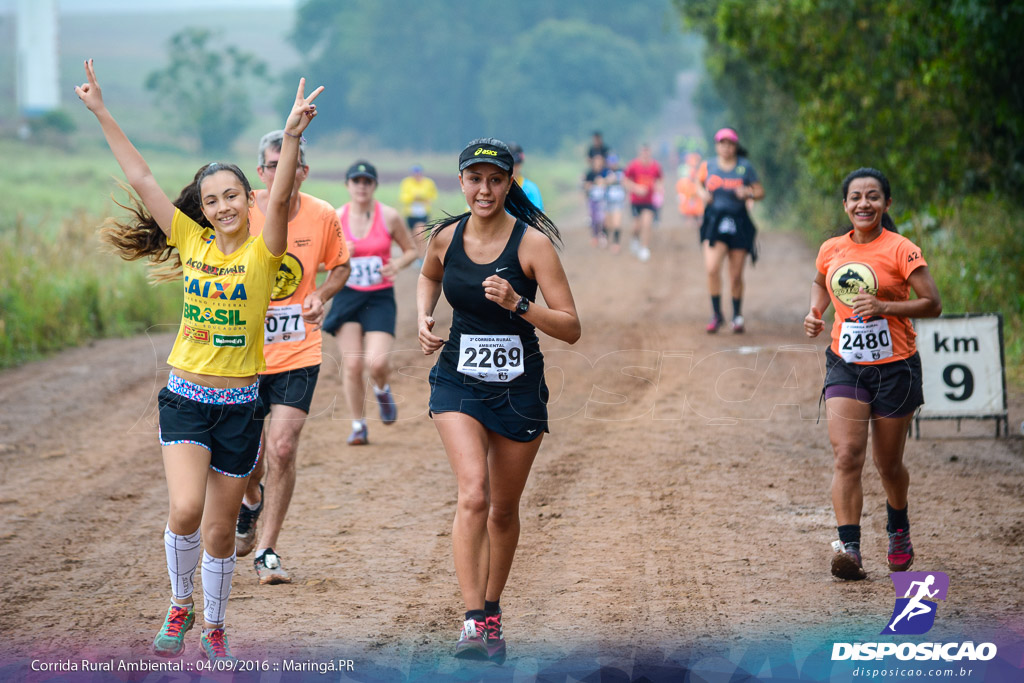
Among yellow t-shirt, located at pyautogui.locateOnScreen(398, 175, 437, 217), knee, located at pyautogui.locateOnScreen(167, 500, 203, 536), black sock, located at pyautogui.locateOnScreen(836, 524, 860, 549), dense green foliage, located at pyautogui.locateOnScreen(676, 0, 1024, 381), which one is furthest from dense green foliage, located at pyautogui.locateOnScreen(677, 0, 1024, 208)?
knee, located at pyautogui.locateOnScreen(167, 500, 203, 536)

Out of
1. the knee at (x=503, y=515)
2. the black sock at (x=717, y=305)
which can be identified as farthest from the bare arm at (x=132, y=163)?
the black sock at (x=717, y=305)

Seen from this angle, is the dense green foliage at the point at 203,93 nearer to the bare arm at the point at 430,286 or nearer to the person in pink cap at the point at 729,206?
the person in pink cap at the point at 729,206

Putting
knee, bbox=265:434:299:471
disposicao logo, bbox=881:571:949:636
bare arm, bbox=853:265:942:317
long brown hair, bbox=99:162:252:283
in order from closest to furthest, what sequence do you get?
long brown hair, bbox=99:162:252:283, disposicao logo, bbox=881:571:949:636, bare arm, bbox=853:265:942:317, knee, bbox=265:434:299:471

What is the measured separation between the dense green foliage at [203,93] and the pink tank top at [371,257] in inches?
2606

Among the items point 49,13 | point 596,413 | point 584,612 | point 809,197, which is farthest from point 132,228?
point 49,13

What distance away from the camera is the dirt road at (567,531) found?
538 centimetres

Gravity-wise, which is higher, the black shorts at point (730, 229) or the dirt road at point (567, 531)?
the black shorts at point (730, 229)

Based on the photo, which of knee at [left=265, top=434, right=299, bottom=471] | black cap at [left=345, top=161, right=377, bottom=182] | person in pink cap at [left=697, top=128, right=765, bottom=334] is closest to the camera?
knee at [left=265, top=434, right=299, bottom=471]

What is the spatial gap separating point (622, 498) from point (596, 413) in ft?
9.27

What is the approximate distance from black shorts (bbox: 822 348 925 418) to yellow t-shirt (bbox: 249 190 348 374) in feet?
9.42

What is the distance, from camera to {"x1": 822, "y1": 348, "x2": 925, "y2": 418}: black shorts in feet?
19.8

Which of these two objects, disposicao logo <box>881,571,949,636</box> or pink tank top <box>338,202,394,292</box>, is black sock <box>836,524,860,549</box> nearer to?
disposicao logo <box>881,571,949,636</box>

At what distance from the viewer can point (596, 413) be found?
10.8m

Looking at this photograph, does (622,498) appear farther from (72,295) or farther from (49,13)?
(49,13)
